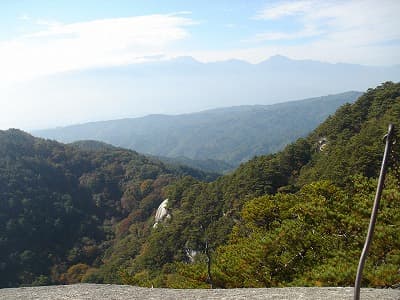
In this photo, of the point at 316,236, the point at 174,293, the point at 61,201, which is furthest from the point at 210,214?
the point at 61,201

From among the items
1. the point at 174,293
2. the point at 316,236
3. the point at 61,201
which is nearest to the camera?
the point at 174,293

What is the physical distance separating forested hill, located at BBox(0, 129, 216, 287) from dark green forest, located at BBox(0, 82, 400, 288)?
25 cm

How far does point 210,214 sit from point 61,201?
43.0 metres

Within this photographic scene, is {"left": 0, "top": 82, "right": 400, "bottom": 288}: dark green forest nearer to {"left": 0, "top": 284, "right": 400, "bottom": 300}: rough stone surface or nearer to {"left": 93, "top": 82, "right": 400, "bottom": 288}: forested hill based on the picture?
{"left": 93, "top": 82, "right": 400, "bottom": 288}: forested hill

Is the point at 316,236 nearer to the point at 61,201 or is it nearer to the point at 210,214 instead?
the point at 210,214

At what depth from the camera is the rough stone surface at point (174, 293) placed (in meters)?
6.68

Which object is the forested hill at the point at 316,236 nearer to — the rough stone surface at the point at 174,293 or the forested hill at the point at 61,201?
the rough stone surface at the point at 174,293

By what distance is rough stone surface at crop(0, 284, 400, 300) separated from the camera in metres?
6.68

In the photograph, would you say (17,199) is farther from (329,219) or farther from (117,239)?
(329,219)

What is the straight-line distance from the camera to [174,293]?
8.15 meters

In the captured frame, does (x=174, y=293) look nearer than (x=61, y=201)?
Yes

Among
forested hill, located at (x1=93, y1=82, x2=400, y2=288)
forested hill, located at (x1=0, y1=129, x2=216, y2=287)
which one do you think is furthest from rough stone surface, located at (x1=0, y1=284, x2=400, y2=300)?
forested hill, located at (x1=0, y1=129, x2=216, y2=287)

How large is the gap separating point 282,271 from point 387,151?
10.5 m

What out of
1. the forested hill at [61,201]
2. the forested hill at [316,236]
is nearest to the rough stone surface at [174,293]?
the forested hill at [316,236]
